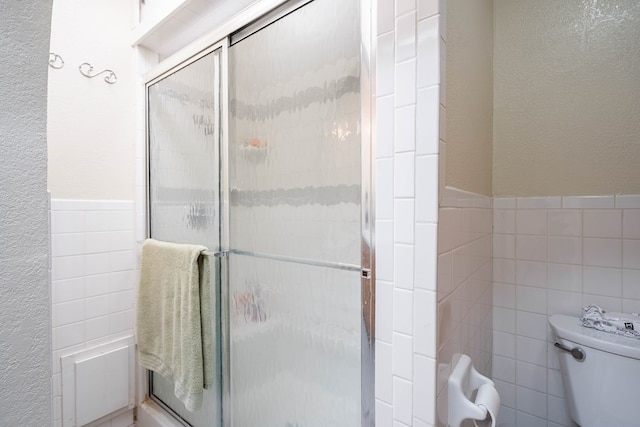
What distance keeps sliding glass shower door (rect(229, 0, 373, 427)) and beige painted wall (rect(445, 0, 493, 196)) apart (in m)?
0.24

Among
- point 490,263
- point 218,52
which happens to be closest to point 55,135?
point 218,52

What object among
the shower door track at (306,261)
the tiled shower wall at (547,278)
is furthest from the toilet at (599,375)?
the shower door track at (306,261)

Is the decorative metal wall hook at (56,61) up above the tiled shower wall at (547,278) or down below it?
above

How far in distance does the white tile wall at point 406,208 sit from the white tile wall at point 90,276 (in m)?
1.46

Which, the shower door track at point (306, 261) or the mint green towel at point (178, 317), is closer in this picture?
the shower door track at point (306, 261)

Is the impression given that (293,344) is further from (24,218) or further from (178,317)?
(24,218)

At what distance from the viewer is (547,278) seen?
118cm

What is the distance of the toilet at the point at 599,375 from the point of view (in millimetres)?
920

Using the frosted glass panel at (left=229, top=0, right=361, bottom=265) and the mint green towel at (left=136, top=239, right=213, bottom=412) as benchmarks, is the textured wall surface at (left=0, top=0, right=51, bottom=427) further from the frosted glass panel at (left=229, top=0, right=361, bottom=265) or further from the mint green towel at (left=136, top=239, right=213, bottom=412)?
the mint green towel at (left=136, top=239, right=213, bottom=412)

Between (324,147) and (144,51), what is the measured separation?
138cm

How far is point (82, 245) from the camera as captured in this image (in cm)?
143

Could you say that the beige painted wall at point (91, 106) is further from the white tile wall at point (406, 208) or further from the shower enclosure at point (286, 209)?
the white tile wall at point (406, 208)

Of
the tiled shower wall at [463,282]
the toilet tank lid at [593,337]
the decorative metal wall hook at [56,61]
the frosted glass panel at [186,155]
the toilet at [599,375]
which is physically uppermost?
the decorative metal wall hook at [56,61]

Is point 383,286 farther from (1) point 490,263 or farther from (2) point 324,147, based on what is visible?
(1) point 490,263
